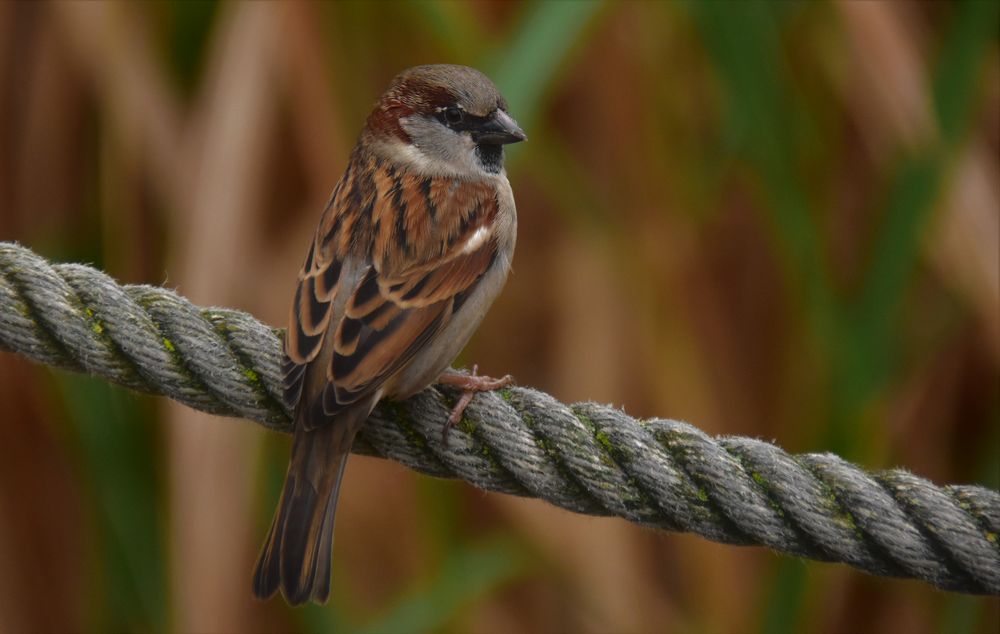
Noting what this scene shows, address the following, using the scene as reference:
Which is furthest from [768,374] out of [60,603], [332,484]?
[60,603]

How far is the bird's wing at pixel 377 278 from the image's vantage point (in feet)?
8.45

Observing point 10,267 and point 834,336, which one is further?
point 834,336

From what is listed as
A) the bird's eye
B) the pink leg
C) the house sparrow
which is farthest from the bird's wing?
the bird's eye

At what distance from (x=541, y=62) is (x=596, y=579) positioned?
5.96ft

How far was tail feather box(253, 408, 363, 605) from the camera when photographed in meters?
2.56

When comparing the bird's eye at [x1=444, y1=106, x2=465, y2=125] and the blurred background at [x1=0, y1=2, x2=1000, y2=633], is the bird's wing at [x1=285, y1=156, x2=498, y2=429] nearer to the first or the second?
the bird's eye at [x1=444, y1=106, x2=465, y2=125]

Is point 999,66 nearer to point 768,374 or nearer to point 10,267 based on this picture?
point 768,374

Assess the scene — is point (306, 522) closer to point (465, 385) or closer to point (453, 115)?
point (465, 385)

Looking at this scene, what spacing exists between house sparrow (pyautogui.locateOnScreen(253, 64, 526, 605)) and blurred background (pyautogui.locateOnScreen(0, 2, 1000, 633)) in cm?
34

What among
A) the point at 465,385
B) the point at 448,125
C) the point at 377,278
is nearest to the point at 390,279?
the point at 377,278

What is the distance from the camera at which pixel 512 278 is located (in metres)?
4.65

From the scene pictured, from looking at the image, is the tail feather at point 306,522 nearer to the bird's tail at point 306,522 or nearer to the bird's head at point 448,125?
the bird's tail at point 306,522

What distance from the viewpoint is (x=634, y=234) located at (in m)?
4.45

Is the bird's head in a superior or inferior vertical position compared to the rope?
superior
